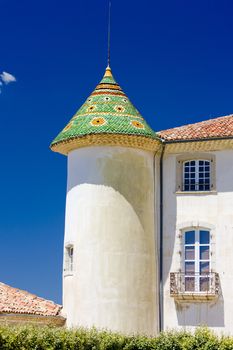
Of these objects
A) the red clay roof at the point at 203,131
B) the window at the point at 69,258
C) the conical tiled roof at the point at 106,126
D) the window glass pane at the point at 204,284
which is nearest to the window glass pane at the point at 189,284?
the window glass pane at the point at 204,284

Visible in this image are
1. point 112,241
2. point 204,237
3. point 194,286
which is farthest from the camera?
point 204,237

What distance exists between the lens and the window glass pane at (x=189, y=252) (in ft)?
112

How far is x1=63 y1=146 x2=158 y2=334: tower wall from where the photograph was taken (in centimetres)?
3319

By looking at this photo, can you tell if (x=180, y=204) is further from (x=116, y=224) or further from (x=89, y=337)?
(x=89, y=337)

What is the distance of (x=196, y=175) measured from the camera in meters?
35.2

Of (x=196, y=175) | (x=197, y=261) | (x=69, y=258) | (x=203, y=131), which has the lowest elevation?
(x=197, y=261)

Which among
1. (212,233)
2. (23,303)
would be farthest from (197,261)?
(23,303)

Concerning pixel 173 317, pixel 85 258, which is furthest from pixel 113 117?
pixel 173 317

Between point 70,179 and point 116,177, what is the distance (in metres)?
2.21

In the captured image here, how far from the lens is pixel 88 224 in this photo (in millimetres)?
33969

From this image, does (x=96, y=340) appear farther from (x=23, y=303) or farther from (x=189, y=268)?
(x=189, y=268)

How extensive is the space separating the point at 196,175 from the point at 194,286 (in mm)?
4529

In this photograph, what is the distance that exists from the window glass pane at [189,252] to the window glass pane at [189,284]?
0.83 metres

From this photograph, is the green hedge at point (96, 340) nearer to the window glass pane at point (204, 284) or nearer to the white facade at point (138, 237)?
the white facade at point (138, 237)
